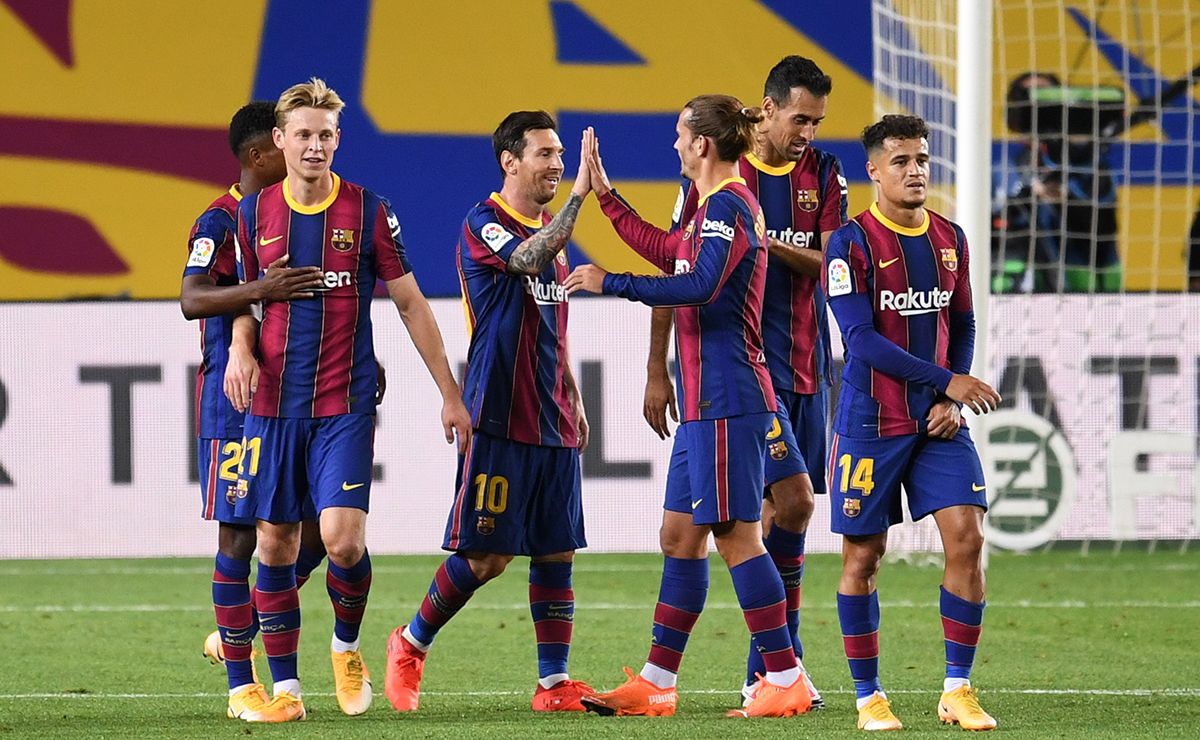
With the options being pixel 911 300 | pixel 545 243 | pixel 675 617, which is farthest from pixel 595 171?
pixel 675 617

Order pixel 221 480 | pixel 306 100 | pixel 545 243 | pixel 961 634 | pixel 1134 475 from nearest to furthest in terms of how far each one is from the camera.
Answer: pixel 961 634 → pixel 306 100 → pixel 545 243 → pixel 221 480 → pixel 1134 475

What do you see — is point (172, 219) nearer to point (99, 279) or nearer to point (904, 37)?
point (99, 279)

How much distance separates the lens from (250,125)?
5422 mm

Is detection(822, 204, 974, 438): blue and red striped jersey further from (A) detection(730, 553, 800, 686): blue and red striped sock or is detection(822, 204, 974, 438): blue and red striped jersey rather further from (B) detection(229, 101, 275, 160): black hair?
(B) detection(229, 101, 275, 160): black hair

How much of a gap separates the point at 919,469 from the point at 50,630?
14.0 feet

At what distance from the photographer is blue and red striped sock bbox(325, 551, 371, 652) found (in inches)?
205

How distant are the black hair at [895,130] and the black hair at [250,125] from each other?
1.89 metres

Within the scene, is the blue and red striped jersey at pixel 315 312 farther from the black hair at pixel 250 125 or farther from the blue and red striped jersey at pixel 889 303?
the blue and red striped jersey at pixel 889 303

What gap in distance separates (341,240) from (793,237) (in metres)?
1.44

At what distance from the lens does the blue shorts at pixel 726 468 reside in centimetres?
491

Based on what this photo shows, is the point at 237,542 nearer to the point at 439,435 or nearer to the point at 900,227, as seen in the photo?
the point at 900,227

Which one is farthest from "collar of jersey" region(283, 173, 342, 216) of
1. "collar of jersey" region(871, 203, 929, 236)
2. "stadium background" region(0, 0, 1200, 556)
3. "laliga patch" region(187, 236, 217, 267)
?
"stadium background" region(0, 0, 1200, 556)

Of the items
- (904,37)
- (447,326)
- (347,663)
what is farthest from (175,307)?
(347,663)

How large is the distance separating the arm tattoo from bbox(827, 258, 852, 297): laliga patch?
753 millimetres
